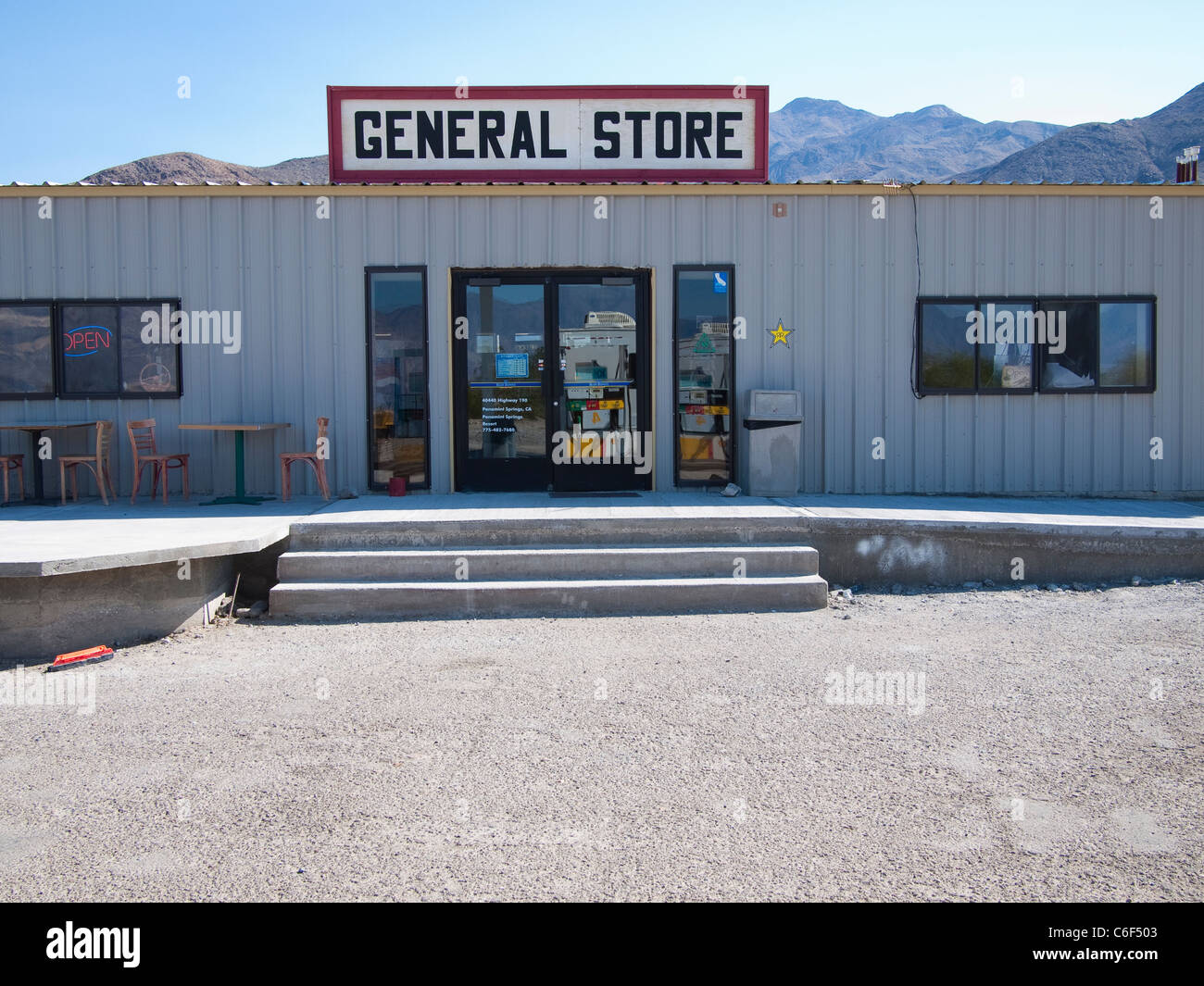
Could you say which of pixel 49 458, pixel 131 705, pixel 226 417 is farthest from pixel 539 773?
pixel 49 458

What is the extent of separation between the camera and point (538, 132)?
34.0 feet

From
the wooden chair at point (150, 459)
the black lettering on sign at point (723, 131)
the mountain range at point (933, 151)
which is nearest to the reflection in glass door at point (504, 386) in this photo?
the black lettering on sign at point (723, 131)

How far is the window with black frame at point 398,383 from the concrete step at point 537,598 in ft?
9.25

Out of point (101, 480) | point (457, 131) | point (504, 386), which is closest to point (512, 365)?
point (504, 386)

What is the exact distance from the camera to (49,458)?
989 cm

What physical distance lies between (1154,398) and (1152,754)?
24.0 ft

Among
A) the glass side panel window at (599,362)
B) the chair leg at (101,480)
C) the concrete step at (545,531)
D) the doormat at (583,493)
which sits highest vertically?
the glass side panel window at (599,362)

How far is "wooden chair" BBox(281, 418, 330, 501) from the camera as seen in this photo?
9.29 meters

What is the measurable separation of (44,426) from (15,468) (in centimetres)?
89

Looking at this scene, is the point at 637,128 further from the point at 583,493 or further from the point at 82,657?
the point at 82,657

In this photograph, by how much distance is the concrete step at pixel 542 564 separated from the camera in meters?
7.47

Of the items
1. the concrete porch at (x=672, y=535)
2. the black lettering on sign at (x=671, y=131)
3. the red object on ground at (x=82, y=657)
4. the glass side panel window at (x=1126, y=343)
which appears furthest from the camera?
the black lettering on sign at (x=671, y=131)

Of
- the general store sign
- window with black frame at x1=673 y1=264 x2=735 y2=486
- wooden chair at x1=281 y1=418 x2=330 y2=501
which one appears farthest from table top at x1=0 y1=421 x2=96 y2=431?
window with black frame at x1=673 y1=264 x2=735 y2=486

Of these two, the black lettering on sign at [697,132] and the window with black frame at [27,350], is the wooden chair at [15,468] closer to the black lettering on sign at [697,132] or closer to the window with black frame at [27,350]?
the window with black frame at [27,350]
